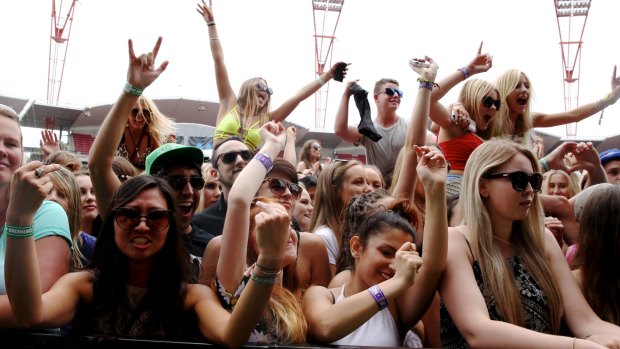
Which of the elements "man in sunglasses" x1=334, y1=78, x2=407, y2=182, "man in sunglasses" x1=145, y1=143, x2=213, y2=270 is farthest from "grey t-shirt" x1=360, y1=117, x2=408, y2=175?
"man in sunglasses" x1=145, y1=143, x2=213, y2=270

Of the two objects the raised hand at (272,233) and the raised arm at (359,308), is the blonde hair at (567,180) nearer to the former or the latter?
the raised arm at (359,308)

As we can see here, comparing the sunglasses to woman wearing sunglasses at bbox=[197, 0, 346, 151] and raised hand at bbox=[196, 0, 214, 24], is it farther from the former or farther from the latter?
raised hand at bbox=[196, 0, 214, 24]

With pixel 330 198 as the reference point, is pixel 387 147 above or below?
above

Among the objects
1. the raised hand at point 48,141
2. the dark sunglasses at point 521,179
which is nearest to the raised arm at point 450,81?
the dark sunglasses at point 521,179

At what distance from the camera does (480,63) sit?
11.4ft

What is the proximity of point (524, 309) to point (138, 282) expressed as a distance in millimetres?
1339

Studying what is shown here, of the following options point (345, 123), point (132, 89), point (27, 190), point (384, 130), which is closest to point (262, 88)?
point (345, 123)

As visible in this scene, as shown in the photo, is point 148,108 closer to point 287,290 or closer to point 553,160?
point 287,290

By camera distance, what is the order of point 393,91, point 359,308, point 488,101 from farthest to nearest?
point 393,91 → point 488,101 → point 359,308

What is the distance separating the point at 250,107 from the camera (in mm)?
4027

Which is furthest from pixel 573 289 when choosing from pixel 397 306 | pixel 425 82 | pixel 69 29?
pixel 69 29

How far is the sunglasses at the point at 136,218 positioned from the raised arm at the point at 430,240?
0.91 metres

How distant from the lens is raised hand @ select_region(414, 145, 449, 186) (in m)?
2.07

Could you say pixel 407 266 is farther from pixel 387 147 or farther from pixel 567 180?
pixel 567 180
